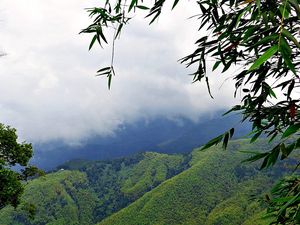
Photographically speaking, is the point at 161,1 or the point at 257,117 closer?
the point at 161,1

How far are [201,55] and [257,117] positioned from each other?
118 centimetres

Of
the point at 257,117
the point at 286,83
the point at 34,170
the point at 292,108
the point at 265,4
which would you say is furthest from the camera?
the point at 34,170

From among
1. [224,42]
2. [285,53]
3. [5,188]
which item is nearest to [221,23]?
[224,42]

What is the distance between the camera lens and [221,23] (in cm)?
395

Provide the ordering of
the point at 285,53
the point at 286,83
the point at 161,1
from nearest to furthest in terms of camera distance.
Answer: the point at 285,53, the point at 161,1, the point at 286,83

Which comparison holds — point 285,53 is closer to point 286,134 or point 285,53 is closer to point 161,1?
point 286,134

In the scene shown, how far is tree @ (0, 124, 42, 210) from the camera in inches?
939

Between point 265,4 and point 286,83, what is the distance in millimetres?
1513

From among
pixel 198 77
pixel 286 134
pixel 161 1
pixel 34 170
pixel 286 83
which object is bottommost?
pixel 286 134

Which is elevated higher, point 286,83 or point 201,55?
point 201,55

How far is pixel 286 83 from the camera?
14.4 feet

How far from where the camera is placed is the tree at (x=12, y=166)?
23.9 meters

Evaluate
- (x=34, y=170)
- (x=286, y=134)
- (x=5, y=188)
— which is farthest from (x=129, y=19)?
(x=34, y=170)

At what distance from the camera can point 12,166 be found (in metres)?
25.5
